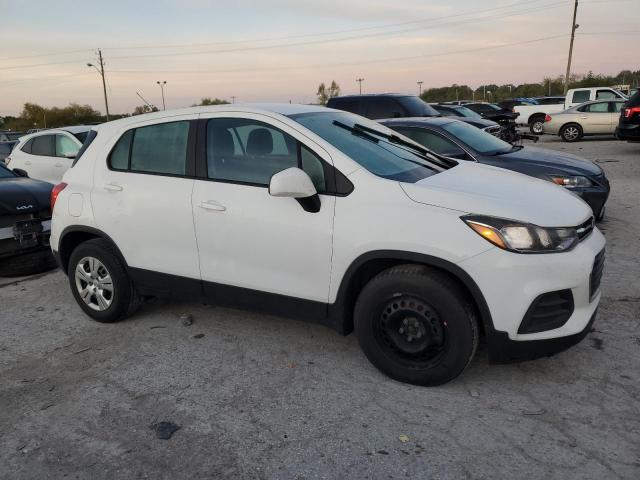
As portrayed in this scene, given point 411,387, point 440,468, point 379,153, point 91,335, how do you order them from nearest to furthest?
point 440,468 < point 411,387 < point 379,153 < point 91,335

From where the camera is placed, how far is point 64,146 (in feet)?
34.1

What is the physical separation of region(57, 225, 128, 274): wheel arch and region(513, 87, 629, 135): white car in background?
2056 cm

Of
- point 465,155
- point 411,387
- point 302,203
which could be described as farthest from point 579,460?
point 465,155

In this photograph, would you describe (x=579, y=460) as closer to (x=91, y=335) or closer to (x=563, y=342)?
(x=563, y=342)

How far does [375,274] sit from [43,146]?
944 centimetres

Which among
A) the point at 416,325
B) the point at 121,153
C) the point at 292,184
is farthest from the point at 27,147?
the point at 416,325

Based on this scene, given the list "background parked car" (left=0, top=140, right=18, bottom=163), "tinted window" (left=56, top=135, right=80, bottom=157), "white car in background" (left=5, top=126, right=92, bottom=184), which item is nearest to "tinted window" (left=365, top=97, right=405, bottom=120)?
"white car in background" (left=5, top=126, right=92, bottom=184)

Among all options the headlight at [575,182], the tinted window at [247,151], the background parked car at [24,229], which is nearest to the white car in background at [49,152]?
the background parked car at [24,229]

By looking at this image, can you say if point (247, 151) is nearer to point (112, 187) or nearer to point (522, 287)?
point (112, 187)

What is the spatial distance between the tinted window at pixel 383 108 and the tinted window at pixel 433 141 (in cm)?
329

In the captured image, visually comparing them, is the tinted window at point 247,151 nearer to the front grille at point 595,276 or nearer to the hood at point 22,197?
the front grille at point 595,276

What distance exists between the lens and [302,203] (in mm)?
3395

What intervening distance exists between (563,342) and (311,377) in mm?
1556

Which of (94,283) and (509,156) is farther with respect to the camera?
(509,156)
